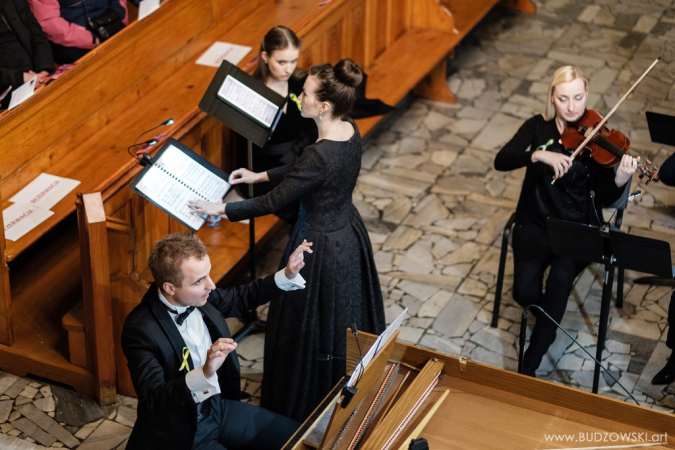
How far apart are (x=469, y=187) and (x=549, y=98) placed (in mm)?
1652

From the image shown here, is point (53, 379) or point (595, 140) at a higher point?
point (595, 140)

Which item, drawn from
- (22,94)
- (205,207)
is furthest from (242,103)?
(22,94)

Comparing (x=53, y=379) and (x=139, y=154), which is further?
(x=53, y=379)

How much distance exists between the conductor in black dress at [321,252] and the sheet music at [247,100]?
0.30m

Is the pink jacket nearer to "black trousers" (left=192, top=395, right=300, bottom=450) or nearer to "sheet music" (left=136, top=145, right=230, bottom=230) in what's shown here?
"sheet music" (left=136, top=145, right=230, bottom=230)

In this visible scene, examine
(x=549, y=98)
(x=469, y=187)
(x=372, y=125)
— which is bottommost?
(x=469, y=187)

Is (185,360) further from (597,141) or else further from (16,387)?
(597,141)

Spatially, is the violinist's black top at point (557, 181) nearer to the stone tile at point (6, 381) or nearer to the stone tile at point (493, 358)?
the stone tile at point (493, 358)

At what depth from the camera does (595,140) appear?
4266 millimetres

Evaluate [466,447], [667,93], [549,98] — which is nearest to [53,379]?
[466,447]

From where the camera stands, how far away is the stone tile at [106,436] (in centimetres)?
411

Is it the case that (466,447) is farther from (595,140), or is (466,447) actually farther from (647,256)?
(595,140)

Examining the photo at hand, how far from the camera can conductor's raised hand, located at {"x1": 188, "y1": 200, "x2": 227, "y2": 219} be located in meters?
3.84

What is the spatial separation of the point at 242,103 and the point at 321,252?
34.1 inches
